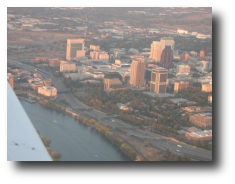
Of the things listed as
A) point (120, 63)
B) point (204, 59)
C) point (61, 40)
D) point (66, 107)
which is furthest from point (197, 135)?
point (61, 40)

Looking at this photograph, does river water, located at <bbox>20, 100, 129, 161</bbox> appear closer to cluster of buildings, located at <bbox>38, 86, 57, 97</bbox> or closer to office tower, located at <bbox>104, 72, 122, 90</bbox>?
cluster of buildings, located at <bbox>38, 86, 57, 97</bbox>

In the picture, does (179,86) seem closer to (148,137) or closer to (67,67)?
(67,67)

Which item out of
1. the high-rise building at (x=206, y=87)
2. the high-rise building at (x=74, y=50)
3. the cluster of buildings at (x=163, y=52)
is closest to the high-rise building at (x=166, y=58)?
the cluster of buildings at (x=163, y=52)

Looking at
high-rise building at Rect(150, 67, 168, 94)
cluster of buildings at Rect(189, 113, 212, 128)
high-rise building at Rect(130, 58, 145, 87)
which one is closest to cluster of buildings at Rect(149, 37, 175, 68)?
high-rise building at Rect(130, 58, 145, 87)

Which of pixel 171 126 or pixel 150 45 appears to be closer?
pixel 171 126

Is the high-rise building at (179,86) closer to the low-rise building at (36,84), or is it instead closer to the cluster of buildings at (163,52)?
the cluster of buildings at (163,52)

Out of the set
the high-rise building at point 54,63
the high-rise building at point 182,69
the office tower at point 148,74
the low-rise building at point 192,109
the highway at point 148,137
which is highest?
the high-rise building at point 54,63
